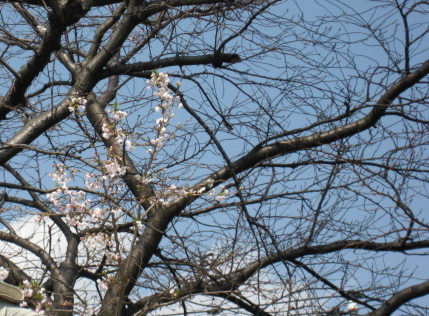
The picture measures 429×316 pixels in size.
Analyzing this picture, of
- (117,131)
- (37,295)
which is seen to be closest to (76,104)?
(117,131)

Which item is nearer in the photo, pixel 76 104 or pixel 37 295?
pixel 37 295

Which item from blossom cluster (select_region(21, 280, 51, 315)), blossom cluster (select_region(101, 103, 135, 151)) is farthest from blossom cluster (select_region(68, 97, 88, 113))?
blossom cluster (select_region(21, 280, 51, 315))

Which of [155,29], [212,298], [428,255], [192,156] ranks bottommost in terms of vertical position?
[212,298]

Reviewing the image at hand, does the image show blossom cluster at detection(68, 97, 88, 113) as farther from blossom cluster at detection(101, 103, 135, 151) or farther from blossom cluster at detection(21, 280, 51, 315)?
blossom cluster at detection(21, 280, 51, 315)

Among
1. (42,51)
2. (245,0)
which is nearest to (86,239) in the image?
(42,51)

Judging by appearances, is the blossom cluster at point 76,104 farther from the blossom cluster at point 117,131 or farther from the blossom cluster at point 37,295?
the blossom cluster at point 37,295

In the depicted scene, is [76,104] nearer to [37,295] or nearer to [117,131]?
[117,131]

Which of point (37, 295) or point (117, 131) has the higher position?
point (117, 131)

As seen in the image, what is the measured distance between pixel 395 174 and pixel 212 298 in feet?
6.31

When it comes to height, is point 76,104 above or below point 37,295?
above

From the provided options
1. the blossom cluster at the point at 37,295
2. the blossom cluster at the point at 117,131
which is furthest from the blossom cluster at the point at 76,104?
the blossom cluster at the point at 37,295

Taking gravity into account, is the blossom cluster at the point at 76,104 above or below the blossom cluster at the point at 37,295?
above

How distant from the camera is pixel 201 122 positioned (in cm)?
664

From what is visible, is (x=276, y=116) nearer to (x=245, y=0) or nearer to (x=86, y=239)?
(x=245, y=0)
